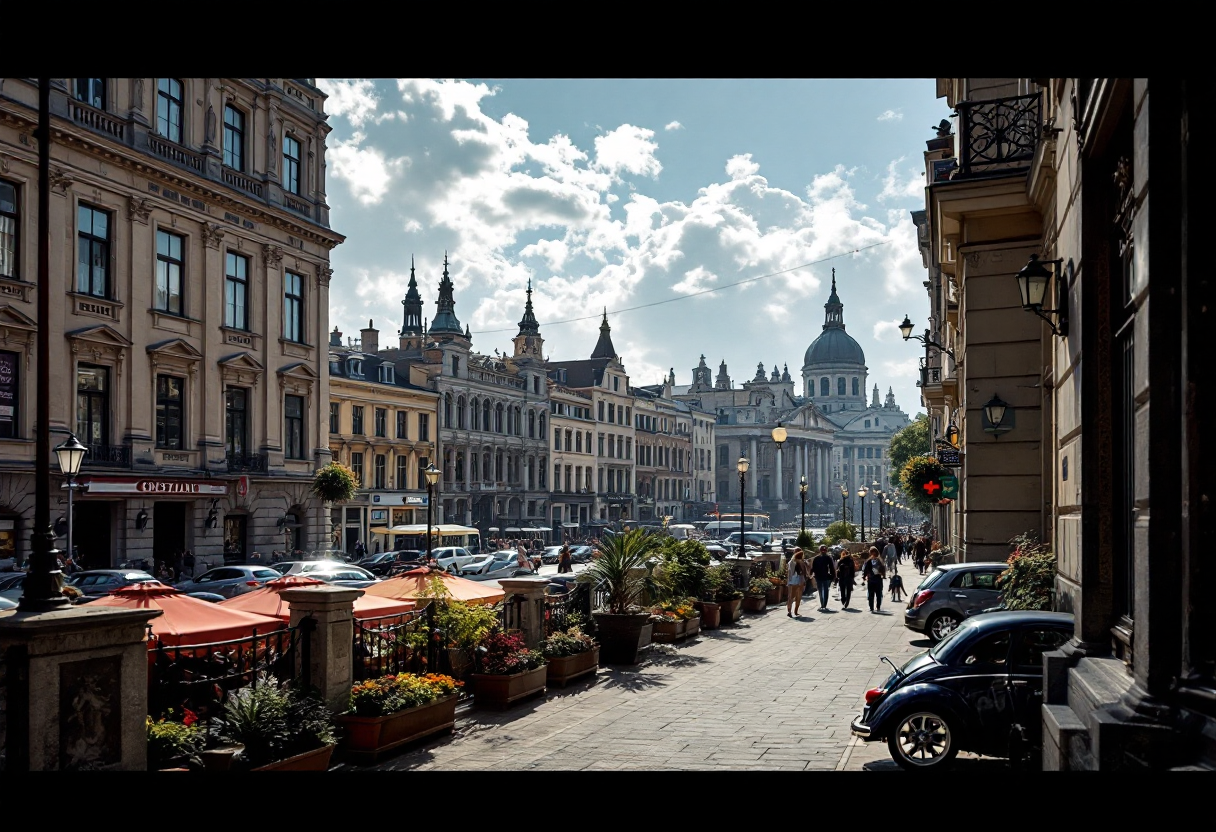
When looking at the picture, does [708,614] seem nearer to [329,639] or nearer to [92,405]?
[329,639]

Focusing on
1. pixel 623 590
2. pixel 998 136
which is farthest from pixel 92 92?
pixel 998 136

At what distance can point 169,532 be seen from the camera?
126 feet

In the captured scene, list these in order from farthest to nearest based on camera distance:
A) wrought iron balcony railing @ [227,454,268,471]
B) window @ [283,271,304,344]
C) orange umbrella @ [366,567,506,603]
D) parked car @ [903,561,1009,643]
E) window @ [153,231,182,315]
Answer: window @ [283,271,304,344] → wrought iron balcony railing @ [227,454,268,471] → window @ [153,231,182,315] → parked car @ [903,561,1009,643] → orange umbrella @ [366,567,506,603]

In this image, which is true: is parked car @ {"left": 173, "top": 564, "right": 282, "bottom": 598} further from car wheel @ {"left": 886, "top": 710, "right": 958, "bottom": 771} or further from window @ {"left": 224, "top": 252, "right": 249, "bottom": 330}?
car wheel @ {"left": 886, "top": 710, "right": 958, "bottom": 771}

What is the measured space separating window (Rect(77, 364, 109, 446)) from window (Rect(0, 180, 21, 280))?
410 centimetres

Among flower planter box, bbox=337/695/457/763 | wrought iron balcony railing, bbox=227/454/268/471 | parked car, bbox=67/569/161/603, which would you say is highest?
wrought iron balcony railing, bbox=227/454/268/471

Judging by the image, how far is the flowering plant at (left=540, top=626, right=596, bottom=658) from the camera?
1578 centimetres

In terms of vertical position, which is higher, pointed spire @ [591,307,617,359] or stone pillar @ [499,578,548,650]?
pointed spire @ [591,307,617,359]

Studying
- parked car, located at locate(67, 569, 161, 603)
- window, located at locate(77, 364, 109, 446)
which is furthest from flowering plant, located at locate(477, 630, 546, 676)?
window, located at locate(77, 364, 109, 446)
